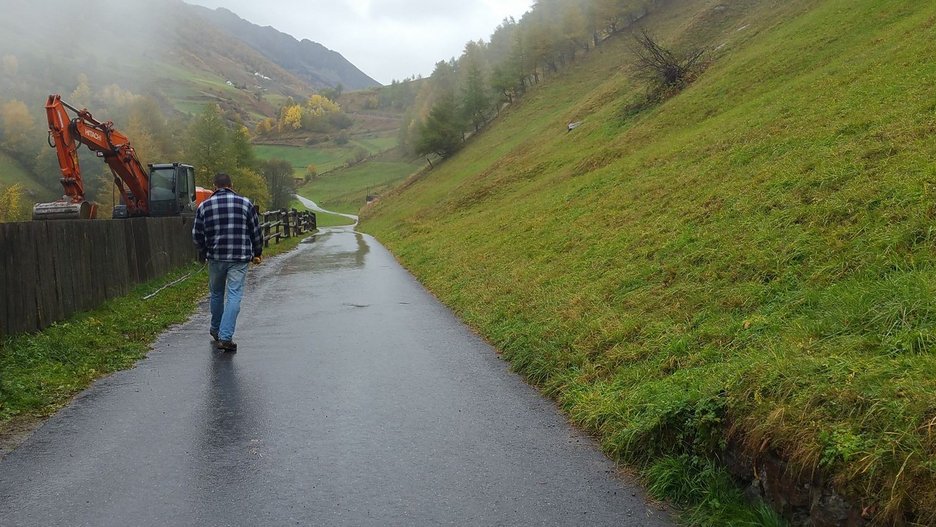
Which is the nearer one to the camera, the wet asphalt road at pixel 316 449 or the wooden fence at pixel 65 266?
the wet asphalt road at pixel 316 449

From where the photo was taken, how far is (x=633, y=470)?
415cm

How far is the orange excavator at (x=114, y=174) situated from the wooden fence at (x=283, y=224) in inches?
106

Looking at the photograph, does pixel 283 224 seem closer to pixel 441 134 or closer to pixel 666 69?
pixel 666 69

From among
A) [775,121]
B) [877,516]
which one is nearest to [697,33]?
[775,121]

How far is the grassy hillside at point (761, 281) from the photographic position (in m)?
3.42

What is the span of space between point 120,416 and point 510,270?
745 centimetres

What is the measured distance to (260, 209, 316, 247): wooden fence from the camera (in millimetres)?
24406

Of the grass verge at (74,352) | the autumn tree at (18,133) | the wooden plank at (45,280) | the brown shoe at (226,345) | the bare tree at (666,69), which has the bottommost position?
the brown shoe at (226,345)

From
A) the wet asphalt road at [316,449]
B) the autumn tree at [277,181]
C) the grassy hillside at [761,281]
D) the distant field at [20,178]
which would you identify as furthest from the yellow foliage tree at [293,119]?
the wet asphalt road at [316,449]

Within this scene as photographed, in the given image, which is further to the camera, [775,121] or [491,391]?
[775,121]

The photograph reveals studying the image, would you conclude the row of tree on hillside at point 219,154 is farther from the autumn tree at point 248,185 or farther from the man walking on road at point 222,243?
the man walking on road at point 222,243

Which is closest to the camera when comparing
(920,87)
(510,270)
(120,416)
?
(120,416)

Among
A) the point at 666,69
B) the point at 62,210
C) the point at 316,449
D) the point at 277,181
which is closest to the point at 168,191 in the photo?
the point at 62,210

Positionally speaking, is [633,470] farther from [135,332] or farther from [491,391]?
[135,332]
